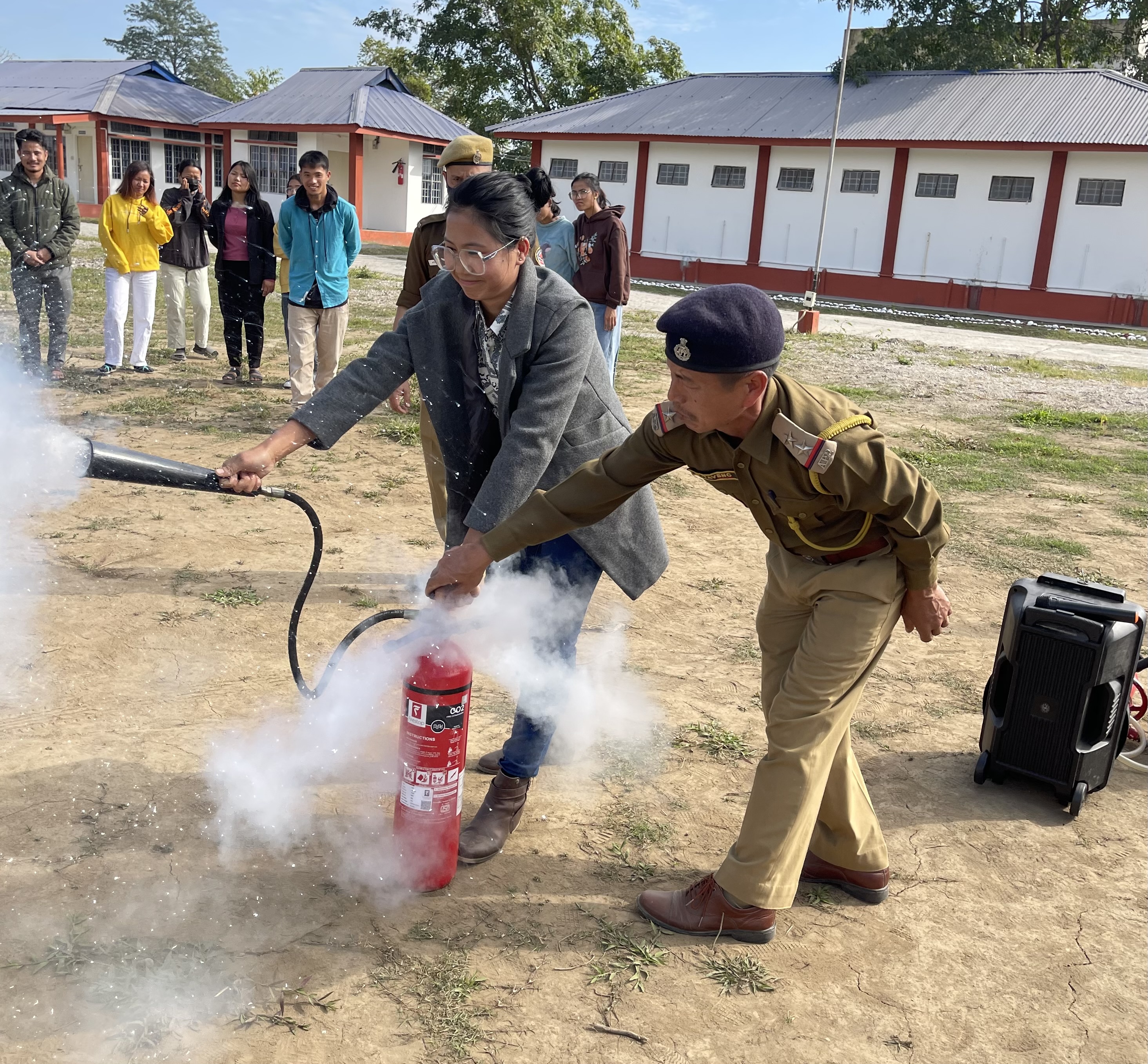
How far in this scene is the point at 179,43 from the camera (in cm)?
8912

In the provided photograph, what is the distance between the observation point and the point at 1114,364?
17.2m

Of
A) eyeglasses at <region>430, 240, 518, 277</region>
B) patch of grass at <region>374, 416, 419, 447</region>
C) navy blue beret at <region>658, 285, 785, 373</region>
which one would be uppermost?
eyeglasses at <region>430, 240, 518, 277</region>

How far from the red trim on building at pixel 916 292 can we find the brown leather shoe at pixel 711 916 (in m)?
21.7

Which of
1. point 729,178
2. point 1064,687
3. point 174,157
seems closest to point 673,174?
point 729,178

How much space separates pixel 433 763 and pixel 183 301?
9222 mm

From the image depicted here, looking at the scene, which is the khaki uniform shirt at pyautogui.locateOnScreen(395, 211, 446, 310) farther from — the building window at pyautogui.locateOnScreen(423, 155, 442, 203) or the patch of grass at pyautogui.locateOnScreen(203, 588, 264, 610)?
the building window at pyautogui.locateOnScreen(423, 155, 442, 203)

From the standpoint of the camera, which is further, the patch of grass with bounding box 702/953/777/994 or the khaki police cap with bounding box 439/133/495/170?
the khaki police cap with bounding box 439/133/495/170

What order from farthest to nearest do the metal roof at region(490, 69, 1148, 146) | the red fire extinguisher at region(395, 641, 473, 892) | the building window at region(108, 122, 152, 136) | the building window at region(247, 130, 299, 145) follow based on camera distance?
1. the building window at region(108, 122, 152, 136)
2. the building window at region(247, 130, 299, 145)
3. the metal roof at region(490, 69, 1148, 146)
4. the red fire extinguisher at region(395, 641, 473, 892)

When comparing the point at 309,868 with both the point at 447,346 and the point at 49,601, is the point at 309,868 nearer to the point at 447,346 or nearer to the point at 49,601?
the point at 447,346

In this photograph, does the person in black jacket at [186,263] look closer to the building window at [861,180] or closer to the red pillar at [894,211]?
the red pillar at [894,211]

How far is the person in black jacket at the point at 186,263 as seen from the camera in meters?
10.2

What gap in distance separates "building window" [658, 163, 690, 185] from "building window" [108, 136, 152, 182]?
1841 centimetres

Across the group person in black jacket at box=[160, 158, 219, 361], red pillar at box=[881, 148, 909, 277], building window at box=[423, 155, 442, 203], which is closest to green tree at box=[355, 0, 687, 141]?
building window at box=[423, 155, 442, 203]

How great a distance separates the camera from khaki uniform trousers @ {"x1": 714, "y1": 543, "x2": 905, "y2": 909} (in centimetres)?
275
